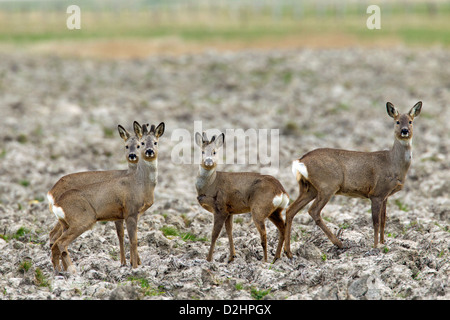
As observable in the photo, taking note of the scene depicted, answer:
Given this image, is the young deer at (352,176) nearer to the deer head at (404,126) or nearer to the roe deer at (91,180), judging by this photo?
the deer head at (404,126)

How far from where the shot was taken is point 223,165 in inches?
660

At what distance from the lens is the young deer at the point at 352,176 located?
400 inches

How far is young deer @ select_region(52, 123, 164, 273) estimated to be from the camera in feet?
30.5

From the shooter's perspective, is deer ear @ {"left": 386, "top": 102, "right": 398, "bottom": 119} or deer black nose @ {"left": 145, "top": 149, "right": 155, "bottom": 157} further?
deer ear @ {"left": 386, "top": 102, "right": 398, "bottom": 119}

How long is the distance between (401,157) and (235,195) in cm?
250

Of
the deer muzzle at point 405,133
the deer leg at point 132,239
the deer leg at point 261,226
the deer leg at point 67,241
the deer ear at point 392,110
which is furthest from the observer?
the deer ear at point 392,110

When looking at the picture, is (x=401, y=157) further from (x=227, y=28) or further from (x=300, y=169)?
(x=227, y=28)

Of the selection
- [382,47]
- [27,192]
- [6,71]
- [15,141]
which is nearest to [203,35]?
[382,47]

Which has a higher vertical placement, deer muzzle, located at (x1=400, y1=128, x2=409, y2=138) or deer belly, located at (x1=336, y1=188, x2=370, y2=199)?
deer muzzle, located at (x1=400, y1=128, x2=409, y2=138)

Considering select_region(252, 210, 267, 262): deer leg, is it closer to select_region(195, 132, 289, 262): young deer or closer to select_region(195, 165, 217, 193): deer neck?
select_region(195, 132, 289, 262): young deer

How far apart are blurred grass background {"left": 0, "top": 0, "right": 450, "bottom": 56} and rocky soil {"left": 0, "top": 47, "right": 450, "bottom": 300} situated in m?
5.02

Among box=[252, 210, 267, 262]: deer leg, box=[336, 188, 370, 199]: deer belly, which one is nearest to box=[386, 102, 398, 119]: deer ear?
box=[336, 188, 370, 199]: deer belly

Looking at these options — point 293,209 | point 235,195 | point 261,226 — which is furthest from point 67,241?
point 293,209

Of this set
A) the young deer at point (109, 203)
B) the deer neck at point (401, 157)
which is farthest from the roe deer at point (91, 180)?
the deer neck at point (401, 157)
